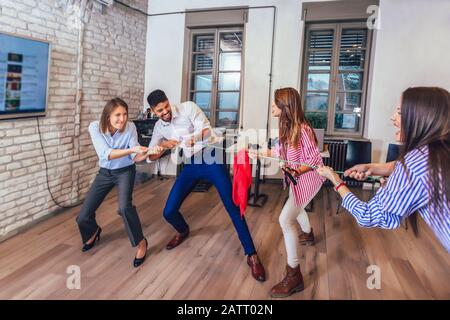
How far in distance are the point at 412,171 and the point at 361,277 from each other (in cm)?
163

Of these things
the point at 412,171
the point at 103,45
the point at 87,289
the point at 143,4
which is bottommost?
the point at 87,289

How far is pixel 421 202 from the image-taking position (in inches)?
58.9

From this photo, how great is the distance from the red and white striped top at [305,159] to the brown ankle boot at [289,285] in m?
0.51

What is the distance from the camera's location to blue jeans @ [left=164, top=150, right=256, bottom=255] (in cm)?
276

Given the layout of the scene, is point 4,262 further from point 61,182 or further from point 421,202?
point 421,202

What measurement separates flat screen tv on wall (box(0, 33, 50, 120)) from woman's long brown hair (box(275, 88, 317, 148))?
7.91 feet

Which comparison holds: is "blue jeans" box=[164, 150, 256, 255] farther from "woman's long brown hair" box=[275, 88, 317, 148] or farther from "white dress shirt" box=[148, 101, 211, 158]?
"woman's long brown hair" box=[275, 88, 317, 148]

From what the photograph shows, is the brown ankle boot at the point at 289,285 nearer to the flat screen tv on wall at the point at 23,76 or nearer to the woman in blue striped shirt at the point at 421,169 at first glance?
the woman in blue striped shirt at the point at 421,169

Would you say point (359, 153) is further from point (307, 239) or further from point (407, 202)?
point (407, 202)

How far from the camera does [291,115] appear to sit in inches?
98.7

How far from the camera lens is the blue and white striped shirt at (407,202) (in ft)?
4.75

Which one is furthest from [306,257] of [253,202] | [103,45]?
[103,45]

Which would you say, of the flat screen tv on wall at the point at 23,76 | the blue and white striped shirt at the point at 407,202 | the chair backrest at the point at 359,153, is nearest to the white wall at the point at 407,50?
the chair backrest at the point at 359,153

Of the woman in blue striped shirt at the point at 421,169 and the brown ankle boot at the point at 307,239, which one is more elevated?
the woman in blue striped shirt at the point at 421,169
